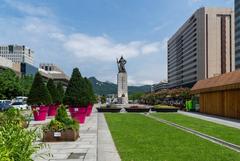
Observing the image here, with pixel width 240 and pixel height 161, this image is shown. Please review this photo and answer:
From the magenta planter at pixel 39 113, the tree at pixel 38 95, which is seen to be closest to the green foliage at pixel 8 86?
the tree at pixel 38 95

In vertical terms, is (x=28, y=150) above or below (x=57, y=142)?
above

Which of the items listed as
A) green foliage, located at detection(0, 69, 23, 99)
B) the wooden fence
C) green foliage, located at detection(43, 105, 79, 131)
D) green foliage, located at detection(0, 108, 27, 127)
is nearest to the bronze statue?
green foliage, located at detection(0, 69, 23, 99)

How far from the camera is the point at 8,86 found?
216ft

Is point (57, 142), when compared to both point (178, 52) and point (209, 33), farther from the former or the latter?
point (178, 52)

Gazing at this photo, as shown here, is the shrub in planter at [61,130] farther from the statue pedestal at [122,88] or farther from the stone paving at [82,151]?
the statue pedestal at [122,88]

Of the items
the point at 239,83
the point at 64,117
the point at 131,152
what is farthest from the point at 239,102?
the point at 131,152

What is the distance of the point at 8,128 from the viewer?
19.5 feet

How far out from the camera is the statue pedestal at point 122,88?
70000mm

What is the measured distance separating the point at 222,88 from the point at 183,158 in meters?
24.2

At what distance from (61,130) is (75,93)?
A: 14.3 meters

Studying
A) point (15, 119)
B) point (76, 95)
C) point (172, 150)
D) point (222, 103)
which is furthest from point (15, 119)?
point (222, 103)

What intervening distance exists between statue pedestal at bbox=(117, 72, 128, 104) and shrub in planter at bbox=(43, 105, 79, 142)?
5389cm

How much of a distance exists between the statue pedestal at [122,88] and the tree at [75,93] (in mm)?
39831

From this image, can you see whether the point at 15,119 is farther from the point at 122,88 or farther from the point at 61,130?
the point at 122,88
